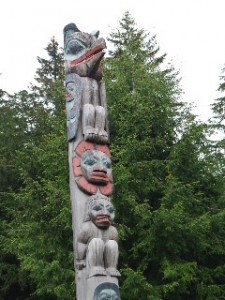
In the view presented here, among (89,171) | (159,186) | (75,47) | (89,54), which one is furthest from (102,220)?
(159,186)

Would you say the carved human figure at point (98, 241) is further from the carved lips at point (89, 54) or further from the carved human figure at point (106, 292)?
the carved lips at point (89, 54)

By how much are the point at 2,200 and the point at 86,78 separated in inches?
336

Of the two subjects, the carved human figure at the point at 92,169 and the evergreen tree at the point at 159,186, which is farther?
the evergreen tree at the point at 159,186

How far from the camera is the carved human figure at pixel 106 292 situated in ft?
19.2

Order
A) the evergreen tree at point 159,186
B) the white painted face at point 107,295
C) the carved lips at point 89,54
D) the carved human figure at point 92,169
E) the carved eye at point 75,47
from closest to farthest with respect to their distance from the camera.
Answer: the white painted face at point 107,295, the carved human figure at point 92,169, the carved lips at point 89,54, the carved eye at point 75,47, the evergreen tree at point 159,186

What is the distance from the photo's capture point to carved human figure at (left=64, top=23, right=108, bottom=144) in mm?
7332

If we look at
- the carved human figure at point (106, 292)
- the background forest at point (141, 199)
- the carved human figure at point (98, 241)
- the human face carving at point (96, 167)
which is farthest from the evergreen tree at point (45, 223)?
the carved human figure at point (106, 292)

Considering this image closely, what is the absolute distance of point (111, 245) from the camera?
6242 millimetres

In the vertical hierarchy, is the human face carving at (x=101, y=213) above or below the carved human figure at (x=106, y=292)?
above

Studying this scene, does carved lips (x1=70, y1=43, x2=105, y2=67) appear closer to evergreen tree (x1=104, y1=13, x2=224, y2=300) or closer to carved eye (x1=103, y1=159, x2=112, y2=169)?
carved eye (x1=103, y1=159, x2=112, y2=169)

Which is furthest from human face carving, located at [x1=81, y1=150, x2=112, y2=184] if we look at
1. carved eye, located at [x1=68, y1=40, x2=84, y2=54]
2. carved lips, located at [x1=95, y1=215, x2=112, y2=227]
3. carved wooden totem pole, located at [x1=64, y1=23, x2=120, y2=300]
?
carved eye, located at [x1=68, y1=40, x2=84, y2=54]

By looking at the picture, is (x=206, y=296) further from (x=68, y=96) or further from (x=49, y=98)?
(x=49, y=98)

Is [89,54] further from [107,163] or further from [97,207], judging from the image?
[97,207]

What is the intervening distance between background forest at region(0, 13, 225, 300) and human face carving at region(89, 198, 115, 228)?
13.0 feet
